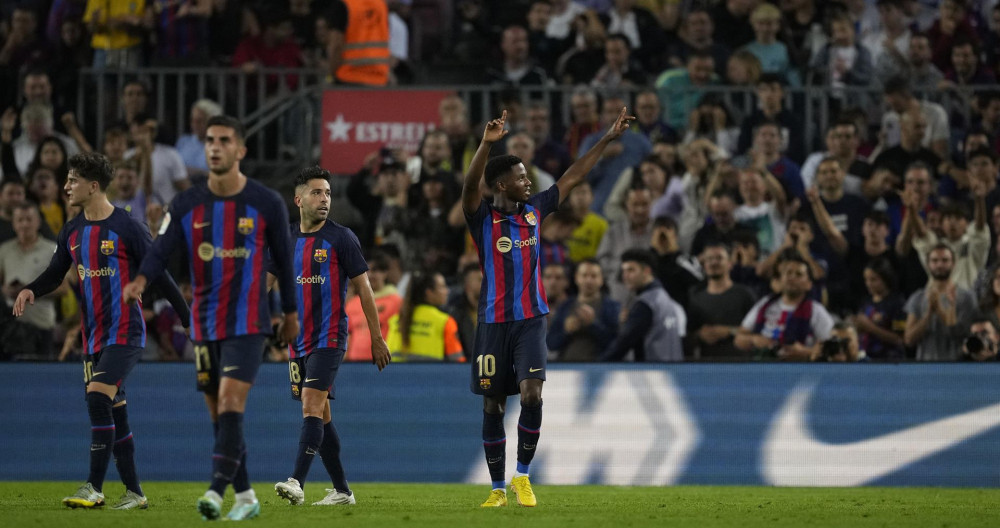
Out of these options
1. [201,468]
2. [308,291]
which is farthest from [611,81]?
[308,291]

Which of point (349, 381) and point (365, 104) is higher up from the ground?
point (365, 104)

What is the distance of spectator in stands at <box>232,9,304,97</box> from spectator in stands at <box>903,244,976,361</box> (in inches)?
341

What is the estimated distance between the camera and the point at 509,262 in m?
10.1

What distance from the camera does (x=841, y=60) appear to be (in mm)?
17875

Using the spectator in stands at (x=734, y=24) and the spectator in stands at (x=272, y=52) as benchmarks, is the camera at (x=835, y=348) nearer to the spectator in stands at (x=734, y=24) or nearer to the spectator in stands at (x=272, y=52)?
the spectator in stands at (x=734, y=24)

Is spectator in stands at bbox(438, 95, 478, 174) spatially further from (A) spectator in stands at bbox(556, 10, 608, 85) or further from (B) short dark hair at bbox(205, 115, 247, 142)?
(B) short dark hair at bbox(205, 115, 247, 142)

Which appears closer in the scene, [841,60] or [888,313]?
[888,313]

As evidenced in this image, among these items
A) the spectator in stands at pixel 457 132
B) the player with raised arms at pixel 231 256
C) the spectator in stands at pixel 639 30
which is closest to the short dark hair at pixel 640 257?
the spectator in stands at pixel 457 132

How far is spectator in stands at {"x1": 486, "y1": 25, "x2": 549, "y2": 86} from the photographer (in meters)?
17.9

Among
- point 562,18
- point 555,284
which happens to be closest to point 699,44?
point 562,18

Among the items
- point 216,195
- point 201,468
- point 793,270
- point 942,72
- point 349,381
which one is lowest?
point 201,468

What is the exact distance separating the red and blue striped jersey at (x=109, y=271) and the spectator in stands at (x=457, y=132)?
7.03m

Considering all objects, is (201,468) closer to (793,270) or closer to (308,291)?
(308,291)

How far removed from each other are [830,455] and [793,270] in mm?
1949
